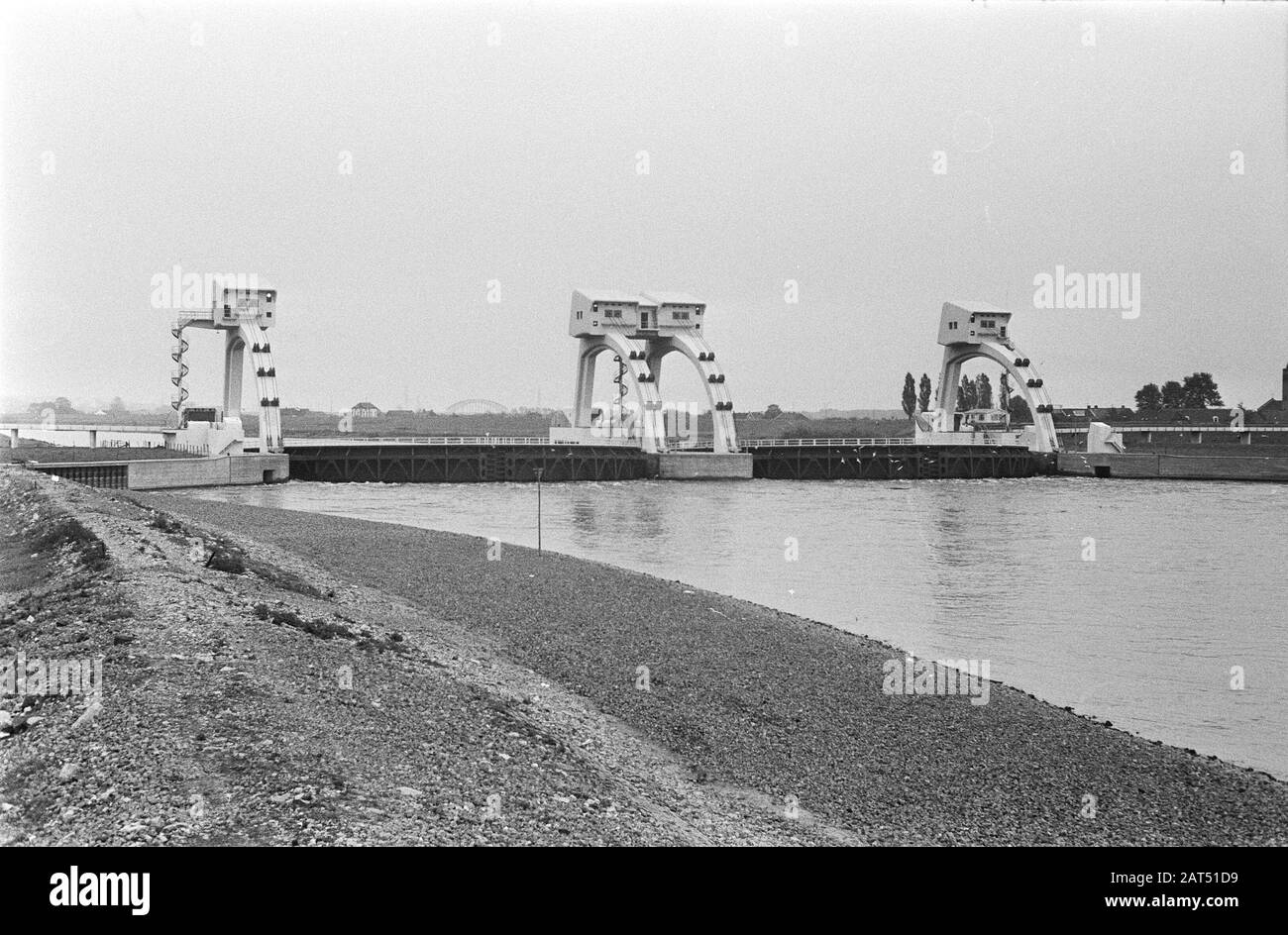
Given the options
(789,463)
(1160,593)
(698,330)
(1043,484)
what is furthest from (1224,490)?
(1160,593)

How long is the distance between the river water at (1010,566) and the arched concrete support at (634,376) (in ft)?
23.5

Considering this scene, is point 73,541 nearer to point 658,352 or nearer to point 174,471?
point 174,471

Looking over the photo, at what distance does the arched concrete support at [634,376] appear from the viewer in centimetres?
5891

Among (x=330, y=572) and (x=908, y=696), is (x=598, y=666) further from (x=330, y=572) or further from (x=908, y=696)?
(x=330, y=572)

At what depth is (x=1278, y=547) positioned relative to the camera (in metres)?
29.3

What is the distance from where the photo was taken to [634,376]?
195 ft

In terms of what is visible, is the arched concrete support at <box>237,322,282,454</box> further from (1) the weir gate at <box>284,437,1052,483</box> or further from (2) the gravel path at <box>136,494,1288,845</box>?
(2) the gravel path at <box>136,494,1288,845</box>

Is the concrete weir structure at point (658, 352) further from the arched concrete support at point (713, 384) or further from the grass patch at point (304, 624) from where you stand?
the grass patch at point (304, 624)

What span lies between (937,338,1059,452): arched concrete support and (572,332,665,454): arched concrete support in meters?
20.5

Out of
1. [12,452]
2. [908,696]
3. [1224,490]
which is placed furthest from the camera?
[1224,490]

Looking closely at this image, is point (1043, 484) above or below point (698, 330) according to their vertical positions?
below

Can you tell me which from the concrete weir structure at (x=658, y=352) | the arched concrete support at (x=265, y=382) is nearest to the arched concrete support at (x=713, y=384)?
the concrete weir structure at (x=658, y=352)

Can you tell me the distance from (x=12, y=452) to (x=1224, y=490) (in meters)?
57.9

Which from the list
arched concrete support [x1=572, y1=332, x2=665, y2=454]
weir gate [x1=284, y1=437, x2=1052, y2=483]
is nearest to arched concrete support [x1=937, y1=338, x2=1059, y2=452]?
weir gate [x1=284, y1=437, x2=1052, y2=483]
